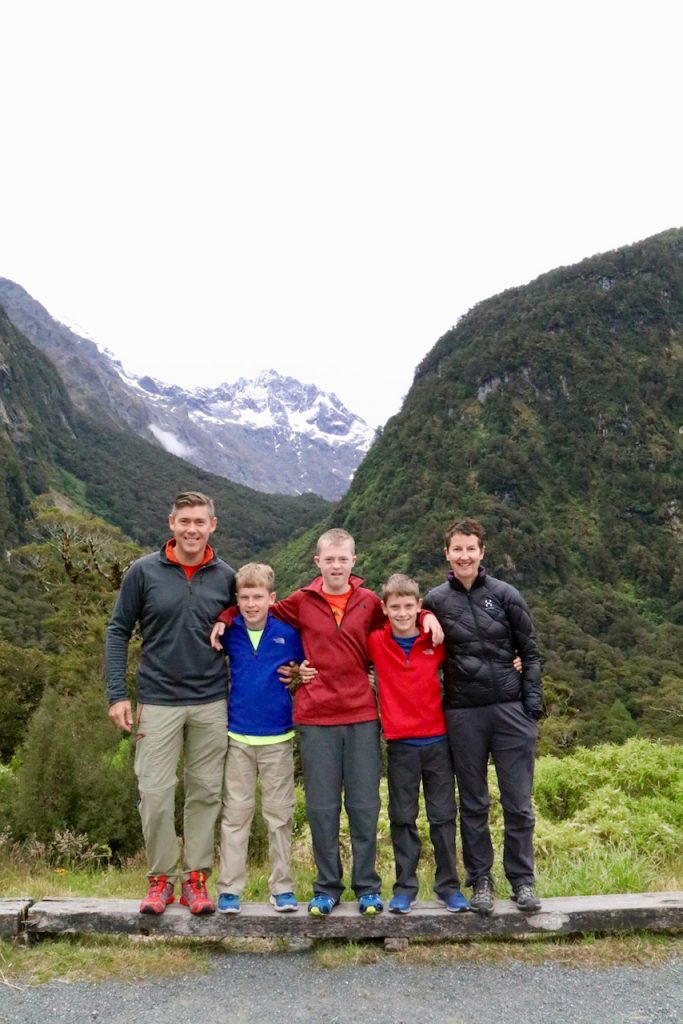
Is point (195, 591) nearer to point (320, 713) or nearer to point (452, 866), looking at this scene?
point (320, 713)

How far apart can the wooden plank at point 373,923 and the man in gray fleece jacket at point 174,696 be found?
18 cm

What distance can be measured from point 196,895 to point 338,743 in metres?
1.13

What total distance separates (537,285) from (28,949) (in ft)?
554

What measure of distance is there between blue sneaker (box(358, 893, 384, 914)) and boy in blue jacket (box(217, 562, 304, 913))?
0.40 m

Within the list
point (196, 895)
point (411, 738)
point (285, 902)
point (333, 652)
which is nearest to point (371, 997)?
point (285, 902)

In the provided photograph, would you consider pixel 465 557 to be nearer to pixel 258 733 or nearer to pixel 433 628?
pixel 433 628

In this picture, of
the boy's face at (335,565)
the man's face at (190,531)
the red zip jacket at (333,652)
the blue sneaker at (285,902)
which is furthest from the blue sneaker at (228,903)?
the man's face at (190,531)

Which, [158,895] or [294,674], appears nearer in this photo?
[158,895]

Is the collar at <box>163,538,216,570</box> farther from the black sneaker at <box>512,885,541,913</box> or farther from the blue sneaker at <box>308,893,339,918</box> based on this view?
the black sneaker at <box>512,885,541,913</box>

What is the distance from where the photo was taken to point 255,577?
13.4 feet

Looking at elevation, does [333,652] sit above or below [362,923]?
above

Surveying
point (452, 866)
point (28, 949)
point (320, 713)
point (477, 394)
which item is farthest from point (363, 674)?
point (477, 394)

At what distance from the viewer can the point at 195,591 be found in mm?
4160

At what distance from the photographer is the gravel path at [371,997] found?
122 inches
